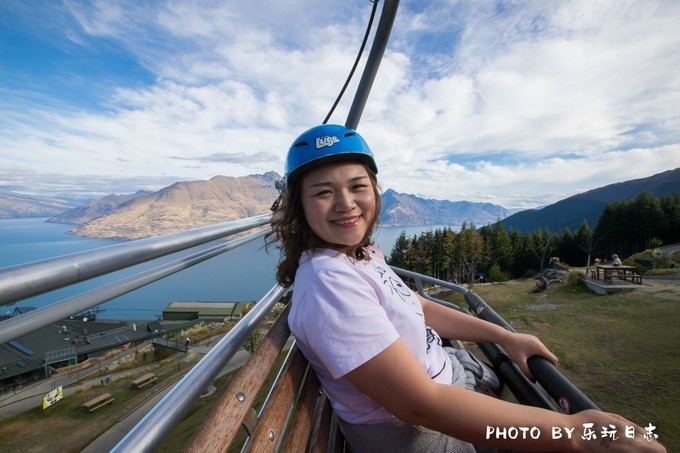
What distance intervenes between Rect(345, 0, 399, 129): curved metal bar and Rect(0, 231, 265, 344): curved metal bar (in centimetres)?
330

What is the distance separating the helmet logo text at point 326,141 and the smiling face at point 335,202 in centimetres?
11

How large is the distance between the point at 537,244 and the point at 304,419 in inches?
2323

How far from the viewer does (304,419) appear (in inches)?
50.5

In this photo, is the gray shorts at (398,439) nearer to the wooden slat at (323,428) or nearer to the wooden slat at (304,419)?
the wooden slat at (323,428)

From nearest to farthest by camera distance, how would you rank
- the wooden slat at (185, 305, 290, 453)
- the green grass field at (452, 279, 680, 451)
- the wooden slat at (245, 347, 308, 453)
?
the wooden slat at (185, 305, 290, 453)
the wooden slat at (245, 347, 308, 453)
the green grass field at (452, 279, 680, 451)

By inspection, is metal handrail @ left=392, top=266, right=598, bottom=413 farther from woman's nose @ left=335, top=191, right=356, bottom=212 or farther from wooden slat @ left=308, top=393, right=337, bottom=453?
woman's nose @ left=335, top=191, right=356, bottom=212

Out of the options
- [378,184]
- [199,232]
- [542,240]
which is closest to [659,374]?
[378,184]

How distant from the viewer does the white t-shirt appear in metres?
1.10

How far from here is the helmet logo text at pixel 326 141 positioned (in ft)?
5.51

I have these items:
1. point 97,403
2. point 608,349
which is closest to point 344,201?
point 608,349

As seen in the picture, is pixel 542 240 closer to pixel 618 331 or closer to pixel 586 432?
pixel 618 331

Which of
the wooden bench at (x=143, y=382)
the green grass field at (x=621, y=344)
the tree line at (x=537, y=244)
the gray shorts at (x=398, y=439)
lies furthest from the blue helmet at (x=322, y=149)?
the tree line at (x=537, y=244)

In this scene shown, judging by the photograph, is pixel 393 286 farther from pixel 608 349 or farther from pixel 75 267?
pixel 608 349

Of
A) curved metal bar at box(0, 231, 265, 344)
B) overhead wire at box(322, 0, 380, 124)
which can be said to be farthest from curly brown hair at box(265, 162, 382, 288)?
overhead wire at box(322, 0, 380, 124)
